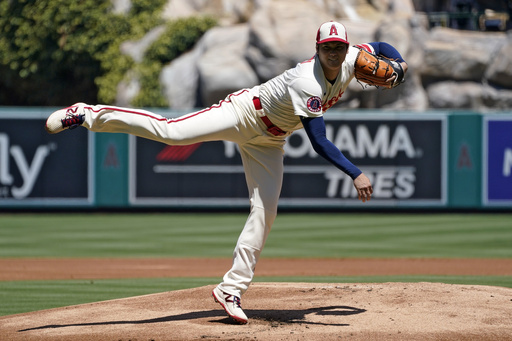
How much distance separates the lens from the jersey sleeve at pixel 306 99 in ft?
17.4

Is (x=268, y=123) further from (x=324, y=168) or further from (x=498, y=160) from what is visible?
(x=498, y=160)

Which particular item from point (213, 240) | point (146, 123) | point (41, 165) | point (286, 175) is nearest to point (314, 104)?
point (146, 123)

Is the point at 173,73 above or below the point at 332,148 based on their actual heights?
above

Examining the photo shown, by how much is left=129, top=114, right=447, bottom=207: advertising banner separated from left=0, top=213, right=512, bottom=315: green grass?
1.42 ft

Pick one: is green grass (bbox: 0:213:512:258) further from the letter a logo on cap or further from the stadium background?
the letter a logo on cap

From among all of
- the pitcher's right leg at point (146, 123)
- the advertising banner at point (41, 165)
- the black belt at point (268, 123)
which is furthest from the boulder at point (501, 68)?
the pitcher's right leg at point (146, 123)

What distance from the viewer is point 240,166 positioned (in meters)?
17.6

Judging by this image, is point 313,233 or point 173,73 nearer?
point 313,233

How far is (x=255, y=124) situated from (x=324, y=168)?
39.5 feet

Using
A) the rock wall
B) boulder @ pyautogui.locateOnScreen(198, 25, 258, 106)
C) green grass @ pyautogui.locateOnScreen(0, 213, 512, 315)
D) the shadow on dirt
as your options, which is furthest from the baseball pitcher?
boulder @ pyautogui.locateOnScreen(198, 25, 258, 106)

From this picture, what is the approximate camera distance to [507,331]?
17.8 ft

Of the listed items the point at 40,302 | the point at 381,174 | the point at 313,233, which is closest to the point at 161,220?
the point at 313,233

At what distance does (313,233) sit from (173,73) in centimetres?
1004

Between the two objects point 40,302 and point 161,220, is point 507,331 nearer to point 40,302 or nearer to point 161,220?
point 40,302
